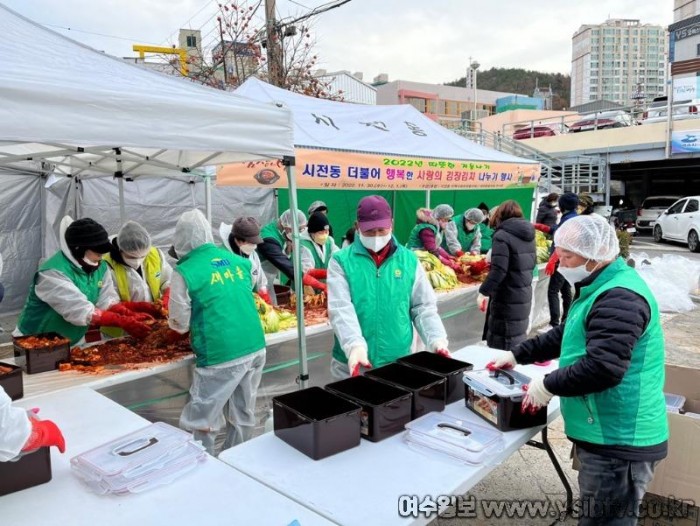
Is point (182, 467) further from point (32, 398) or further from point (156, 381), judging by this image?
point (156, 381)

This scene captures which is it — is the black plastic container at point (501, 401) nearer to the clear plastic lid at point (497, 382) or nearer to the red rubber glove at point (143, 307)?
the clear plastic lid at point (497, 382)

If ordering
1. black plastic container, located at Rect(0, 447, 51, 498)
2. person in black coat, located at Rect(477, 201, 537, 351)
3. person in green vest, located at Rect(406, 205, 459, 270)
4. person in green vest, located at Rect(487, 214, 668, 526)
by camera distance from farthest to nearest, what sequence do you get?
person in green vest, located at Rect(406, 205, 459, 270) → person in black coat, located at Rect(477, 201, 537, 351) → person in green vest, located at Rect(487, 214, 668, 526) → black plastic container, located at Rect(0, 447, 51, 498)

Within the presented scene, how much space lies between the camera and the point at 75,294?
319 cm

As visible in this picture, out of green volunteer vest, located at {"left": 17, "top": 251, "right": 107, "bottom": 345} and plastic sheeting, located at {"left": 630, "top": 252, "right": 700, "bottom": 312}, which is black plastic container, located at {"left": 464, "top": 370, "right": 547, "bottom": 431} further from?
plastic sheeting, located at {"left": 630, "top": 252, "right": 700, "bottom": 312}

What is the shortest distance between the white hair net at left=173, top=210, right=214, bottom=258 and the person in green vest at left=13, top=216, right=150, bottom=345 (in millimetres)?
634

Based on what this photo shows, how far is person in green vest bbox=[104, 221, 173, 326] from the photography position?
3.63 metres

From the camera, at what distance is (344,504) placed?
161 cm

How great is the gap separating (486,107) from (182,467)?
190 ft

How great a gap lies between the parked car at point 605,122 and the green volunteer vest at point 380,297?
2233cm

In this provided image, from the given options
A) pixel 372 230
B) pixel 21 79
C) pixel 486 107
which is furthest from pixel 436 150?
pixel 486 107

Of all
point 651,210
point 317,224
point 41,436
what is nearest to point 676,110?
point 651,210

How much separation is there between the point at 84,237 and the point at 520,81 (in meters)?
75.7

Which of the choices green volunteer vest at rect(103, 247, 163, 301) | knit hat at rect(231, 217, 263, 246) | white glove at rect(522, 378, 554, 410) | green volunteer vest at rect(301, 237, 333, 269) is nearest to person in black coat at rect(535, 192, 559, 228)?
green volunteer vest at rect(301, 237, 333, 269)

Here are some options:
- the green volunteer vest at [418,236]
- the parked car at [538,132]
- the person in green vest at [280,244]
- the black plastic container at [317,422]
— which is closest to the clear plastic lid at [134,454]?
the black plastic container at [317,422]
